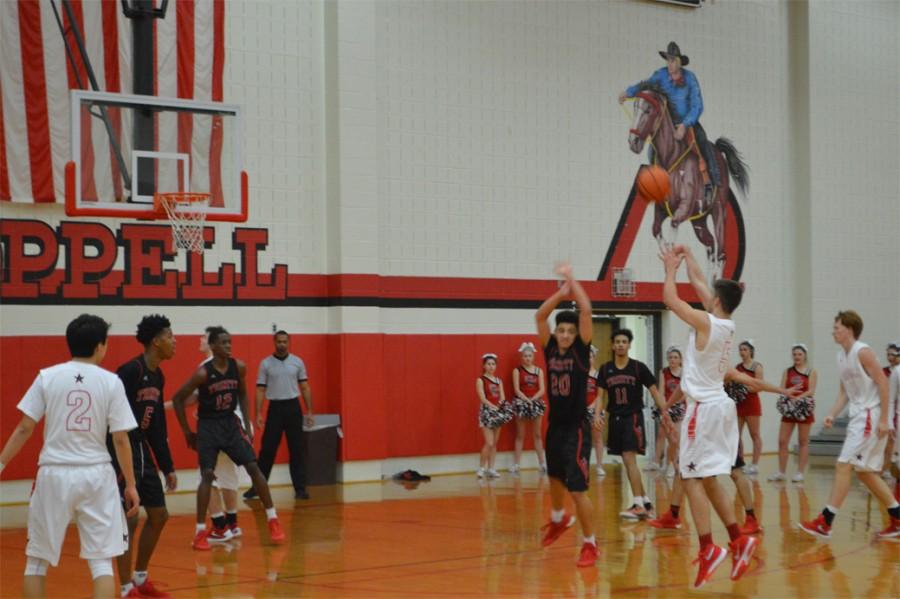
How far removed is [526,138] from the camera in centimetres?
1938

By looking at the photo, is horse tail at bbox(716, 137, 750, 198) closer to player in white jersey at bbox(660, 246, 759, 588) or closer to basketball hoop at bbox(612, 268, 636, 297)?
basketball hoop at bbox(612, 268, 636, 297)

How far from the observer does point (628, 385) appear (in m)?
12.9

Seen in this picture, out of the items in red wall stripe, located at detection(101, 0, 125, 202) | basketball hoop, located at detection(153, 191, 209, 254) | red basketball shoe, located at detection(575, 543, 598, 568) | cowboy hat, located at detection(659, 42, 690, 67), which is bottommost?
red basketball shoe, located at detection(575, 543, 598, 568)

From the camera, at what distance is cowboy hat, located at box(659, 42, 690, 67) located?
68.6ft

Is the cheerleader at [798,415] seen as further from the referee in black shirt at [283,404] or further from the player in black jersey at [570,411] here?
the player in black jersey at [570,411]

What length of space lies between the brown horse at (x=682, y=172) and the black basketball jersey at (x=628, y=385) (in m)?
8.12

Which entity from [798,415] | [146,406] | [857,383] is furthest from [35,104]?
[798,415]

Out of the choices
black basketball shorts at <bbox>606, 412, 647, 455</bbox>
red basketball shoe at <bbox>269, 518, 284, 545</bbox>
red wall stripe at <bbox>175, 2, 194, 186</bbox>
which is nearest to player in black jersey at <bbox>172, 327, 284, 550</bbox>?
red basketball shoe at <bbox>269, 518, 284, 545</bbox>

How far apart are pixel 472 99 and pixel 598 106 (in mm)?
2582

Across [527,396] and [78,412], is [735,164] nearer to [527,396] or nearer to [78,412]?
[527,396]

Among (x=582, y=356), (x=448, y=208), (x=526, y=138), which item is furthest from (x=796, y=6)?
(x=582, y=356)

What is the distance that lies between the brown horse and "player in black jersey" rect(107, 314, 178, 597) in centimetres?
1303

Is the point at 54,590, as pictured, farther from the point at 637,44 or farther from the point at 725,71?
the point at 725,71

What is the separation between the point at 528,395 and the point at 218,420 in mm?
8087
